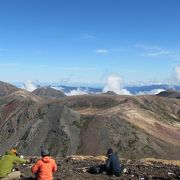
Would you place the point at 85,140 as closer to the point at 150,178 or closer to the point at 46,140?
the point at 46,140

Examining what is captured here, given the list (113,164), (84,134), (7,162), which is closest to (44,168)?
(7,162)

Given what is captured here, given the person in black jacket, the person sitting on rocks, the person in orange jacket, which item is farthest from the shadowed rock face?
the person in orange jacket

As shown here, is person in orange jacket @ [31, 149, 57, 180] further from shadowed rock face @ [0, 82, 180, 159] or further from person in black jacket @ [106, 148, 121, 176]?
shadowed rock face @ [0, 82, 180, 159]

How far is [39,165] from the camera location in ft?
57.4

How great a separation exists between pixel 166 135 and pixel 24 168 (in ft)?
229

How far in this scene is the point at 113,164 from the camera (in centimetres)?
2527

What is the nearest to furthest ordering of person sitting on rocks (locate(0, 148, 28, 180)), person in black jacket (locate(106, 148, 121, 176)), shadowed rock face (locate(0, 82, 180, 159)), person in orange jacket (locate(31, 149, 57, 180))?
person in orange jacket (locate(31, 149, 57, 180)) → person sitting on rocks (locate(0, 148, 28, 180)) → person in black jacket (locate(106, 148, 121, 176)) → shadowed rock face (locate(0, 82, 180, 159))

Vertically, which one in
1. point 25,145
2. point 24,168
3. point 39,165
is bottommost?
point 25,145

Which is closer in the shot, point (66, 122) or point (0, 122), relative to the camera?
point (66, 122)

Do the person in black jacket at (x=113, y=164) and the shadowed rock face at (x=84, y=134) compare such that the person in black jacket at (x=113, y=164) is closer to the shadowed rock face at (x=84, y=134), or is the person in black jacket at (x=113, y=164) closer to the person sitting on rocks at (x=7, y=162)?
the person sitting on rocks at (x=7, y=162)

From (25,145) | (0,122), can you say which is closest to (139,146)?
(25,145)

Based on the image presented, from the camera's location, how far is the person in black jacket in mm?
24906

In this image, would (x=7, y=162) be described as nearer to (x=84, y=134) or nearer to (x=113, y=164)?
(x=113, y=164)

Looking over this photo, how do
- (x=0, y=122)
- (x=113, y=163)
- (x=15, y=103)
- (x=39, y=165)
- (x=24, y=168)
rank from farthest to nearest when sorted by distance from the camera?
(x=15, y=103) → (x=0, y=122) → (x=24, y=168) → (x=113, y=163) → (x=39, y=165)
